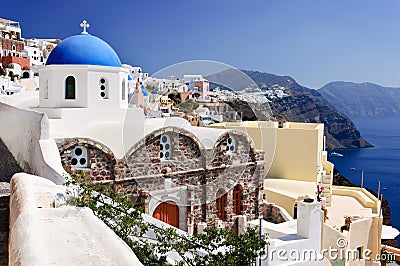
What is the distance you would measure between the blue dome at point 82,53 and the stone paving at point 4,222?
5.36 metres

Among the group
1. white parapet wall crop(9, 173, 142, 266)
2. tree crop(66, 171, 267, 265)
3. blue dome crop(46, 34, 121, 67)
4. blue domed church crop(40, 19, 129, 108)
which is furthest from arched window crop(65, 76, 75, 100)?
white parapet wall crop(9, 173, 142, 266)

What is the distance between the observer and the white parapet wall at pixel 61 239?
2.60m

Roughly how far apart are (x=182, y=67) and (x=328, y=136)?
98.0 m

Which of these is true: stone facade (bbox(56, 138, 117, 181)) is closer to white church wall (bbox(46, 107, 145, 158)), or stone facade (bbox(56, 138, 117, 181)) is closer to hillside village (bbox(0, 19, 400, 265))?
hillside village (bbox(0, 19, 400, 265))

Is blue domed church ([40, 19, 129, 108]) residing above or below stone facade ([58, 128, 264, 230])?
above

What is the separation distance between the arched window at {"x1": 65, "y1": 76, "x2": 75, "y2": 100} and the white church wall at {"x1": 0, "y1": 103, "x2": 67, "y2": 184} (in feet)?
5.64

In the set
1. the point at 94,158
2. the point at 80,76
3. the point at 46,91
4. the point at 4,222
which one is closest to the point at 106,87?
the point at 80,76

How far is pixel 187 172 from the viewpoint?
1100cm

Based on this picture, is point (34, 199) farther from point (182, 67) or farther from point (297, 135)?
point (297, 135)

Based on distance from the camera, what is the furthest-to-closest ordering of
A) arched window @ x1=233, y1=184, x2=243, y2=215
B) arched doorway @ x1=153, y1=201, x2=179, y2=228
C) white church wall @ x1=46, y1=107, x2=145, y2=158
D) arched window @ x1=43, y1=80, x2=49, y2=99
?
arched window @ x1=233, y1=184, x2=243, y2=215 → arched window @ x1=43, y1=80, x2=49, y2=99 → arched doorway @ x1=153, y1=201, x2=179, y2=228 → white church wall @ x1=46, y1=107, x2=145, y2=158

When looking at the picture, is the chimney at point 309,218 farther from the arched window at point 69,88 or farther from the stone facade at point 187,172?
the arched window at point 69,88

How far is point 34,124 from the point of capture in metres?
8.10

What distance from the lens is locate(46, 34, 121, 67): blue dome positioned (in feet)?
38.4

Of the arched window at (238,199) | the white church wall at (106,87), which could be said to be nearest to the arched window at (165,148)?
the white church wall at (106,87)
